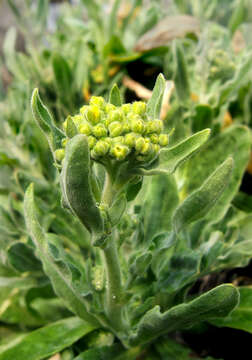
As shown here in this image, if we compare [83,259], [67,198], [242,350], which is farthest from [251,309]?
[67,198]

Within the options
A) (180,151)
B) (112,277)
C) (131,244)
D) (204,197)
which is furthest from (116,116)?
(131,244)

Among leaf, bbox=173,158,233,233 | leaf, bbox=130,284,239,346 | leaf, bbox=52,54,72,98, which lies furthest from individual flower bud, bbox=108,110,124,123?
leaf, bbox=52,54,72,98

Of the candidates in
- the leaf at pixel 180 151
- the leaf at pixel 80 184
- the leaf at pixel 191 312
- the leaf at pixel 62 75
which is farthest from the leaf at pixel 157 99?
the leaf at pixel 62 75

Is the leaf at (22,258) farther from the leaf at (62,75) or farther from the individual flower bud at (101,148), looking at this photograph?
the leaf at (62,75)

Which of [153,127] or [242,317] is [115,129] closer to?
[153,127]

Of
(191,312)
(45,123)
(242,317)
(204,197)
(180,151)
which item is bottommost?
(242,317)

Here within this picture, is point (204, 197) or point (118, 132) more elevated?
point (118, 132)
